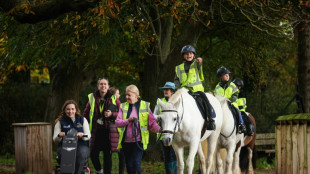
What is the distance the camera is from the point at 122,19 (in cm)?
1484

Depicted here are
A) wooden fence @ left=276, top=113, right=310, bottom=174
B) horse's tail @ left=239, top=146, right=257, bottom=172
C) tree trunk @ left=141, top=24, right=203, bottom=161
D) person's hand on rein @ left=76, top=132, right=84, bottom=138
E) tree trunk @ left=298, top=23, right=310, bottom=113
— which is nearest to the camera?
person's hand on rein @ left=76, top=132, right=84, bottom=138

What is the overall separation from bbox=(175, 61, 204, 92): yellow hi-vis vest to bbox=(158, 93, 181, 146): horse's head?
1.43 metres

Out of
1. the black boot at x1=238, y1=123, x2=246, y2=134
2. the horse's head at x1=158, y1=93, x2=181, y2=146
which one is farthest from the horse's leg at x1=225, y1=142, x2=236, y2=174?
the horse's head at x1=158, y1=93, x2=181, y2=146

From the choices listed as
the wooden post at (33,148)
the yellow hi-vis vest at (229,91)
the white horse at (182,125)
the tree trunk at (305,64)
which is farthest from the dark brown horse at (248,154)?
the wooden post at (33,148)

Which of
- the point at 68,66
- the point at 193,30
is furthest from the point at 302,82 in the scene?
the point at 68,66

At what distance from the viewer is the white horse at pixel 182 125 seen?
28.1 feet

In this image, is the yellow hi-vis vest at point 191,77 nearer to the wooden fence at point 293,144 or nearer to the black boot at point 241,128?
the black boot at point 241,128

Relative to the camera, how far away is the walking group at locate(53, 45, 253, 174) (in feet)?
30.1

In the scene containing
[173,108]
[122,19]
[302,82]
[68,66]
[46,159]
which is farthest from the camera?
[68,66]

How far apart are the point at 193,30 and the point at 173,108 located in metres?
7.23

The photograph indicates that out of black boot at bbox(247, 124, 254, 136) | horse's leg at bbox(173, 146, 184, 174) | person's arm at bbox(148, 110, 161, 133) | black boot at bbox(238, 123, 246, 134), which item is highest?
person's arm at bbox(148, 110, 161, 133)

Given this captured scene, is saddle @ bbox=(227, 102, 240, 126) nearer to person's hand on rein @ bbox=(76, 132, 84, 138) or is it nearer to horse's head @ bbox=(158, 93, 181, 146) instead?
horse's head @ bbox=(158, 93, 181, 146)

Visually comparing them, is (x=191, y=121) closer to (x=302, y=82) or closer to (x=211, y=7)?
(x=211, y=7)

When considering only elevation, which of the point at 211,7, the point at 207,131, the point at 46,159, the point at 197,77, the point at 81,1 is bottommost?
the point at 46,159
